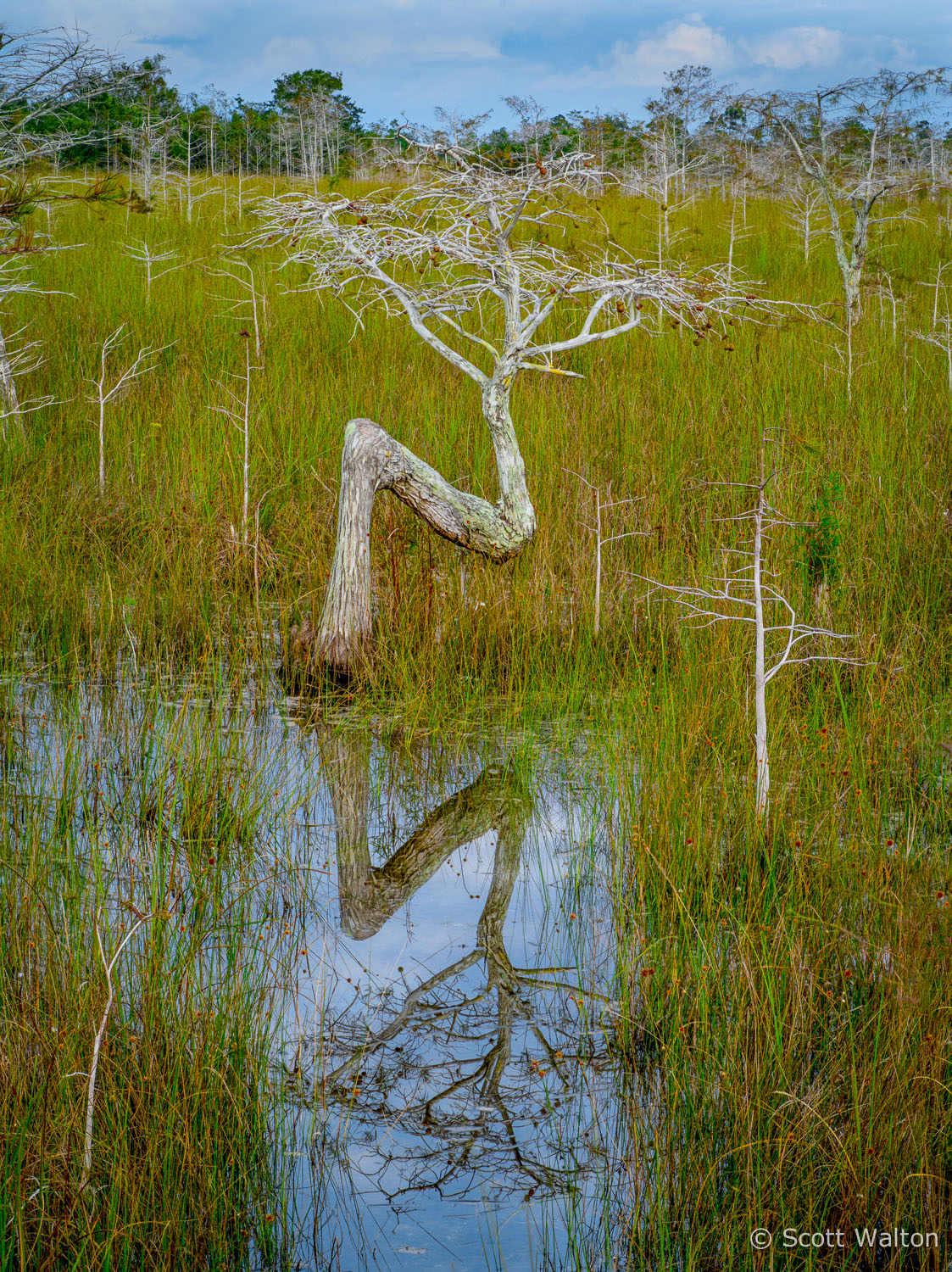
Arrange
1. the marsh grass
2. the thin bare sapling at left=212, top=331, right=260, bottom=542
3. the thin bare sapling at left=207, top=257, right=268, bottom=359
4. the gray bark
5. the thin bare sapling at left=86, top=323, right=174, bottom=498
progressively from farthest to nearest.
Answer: the thin bare sapling at left=207, top=257, right=268, bottom=359 < the thin bare sapling at left=86, top=323, right=174, bottom=498 < the gray bark < the thin bare sapling at left=212, top=331, right=260, bottom=542 < the marsh grass

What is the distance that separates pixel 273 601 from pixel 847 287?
20.1ft

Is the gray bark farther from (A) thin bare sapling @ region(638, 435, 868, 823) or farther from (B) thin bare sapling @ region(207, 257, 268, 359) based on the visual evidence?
(A) thin bare sapling @ region(638, 435, 868, 823)

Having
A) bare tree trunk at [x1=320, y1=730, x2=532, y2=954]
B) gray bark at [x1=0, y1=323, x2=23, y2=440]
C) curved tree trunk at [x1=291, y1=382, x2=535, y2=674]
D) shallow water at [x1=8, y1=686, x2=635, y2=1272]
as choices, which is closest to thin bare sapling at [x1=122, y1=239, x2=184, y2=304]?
gray bark at [x1=0, y1=323, x2=23, y2=440]

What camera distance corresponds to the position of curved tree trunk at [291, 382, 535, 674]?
538cm

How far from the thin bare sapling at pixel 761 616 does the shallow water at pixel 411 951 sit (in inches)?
23.7

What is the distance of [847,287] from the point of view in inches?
381

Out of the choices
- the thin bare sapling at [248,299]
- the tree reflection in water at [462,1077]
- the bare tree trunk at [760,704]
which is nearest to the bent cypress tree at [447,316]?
the bare tree trunk at [760,704]

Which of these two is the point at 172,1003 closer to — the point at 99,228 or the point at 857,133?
the point at 857,133

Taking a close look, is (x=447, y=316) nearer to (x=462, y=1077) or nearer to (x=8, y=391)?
(x=462, y=1077)

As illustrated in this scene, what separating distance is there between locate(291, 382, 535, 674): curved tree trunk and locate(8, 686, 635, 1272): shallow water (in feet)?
1.56

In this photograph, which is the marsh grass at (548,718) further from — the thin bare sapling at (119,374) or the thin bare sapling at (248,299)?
the thin bare sapling at (248,299)

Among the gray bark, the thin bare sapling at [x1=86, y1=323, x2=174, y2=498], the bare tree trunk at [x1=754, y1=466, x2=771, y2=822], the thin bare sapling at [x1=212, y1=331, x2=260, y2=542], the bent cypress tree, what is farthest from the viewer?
the thin bare sapling at [x1=86, y1=323, x2=174, y2=498]

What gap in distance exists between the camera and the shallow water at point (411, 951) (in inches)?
87.4

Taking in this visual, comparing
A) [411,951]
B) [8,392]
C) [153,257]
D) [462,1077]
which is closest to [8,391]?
[8,392]
